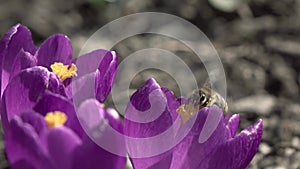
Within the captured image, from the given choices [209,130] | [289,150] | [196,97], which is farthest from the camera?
[289,150]

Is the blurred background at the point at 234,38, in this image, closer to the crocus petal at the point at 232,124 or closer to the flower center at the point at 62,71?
the crocus petal at the point at 232,124

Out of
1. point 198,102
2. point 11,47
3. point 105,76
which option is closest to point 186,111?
point 198,102

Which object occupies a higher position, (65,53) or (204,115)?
(65,53)

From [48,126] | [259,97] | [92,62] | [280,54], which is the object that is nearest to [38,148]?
[48,126]

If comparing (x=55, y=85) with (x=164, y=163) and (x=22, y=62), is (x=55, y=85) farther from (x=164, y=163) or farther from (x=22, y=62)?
(x=164, y=163)

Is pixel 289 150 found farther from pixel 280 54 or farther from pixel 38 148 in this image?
pixel 38 148

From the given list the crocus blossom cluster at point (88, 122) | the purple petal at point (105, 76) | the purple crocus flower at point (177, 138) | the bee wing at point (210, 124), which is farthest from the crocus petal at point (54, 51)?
the bee wing at point (210, 124)

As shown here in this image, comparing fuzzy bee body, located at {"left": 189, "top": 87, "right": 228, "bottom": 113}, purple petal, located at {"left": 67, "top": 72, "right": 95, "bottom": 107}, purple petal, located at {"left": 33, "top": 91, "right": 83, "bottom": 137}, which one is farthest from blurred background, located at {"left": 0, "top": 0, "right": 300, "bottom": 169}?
purple petal, located at {"left": 33, "top": 91, "right": 83, "bottom": 137}
